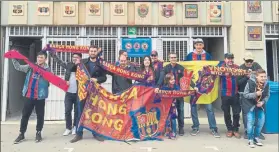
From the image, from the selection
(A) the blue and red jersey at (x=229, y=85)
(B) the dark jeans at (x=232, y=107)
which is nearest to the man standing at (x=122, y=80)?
(A) the blue and red jersey at (x=229, y=85)

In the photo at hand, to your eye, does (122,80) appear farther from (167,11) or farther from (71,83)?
(167,11)

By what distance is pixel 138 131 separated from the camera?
235 inches

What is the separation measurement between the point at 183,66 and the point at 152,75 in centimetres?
99

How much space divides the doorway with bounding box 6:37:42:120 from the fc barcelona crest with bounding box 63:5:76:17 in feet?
6.33

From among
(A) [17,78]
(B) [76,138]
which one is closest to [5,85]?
(A) [17,78]

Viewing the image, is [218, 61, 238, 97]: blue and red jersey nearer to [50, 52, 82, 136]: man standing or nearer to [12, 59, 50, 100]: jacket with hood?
[50, 52, 82, 136]: man standing

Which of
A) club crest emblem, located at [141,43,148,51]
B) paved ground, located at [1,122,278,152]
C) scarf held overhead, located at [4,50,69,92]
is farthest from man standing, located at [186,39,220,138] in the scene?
scarf held overhead, located at [4,50,69,92]

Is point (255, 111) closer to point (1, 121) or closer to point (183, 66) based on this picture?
point (183, 66)

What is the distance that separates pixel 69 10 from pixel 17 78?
135 inches

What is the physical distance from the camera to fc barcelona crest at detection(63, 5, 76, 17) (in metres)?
8.34

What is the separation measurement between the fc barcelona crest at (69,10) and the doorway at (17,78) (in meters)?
1.93

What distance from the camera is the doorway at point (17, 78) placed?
9109 mm

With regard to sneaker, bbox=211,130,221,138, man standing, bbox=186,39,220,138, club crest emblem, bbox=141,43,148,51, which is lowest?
sneaker, bbox=211,130,221,138

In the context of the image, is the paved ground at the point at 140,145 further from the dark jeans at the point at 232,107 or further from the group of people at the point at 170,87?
the dark jeans at the point at 232,107
